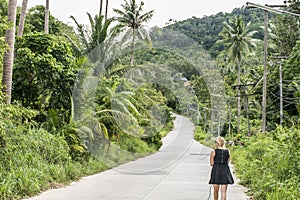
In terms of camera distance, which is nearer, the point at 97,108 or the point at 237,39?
the point at 97,108

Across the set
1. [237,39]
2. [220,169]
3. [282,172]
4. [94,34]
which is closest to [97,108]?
[94,34]

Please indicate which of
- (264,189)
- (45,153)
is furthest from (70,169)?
(264,189)

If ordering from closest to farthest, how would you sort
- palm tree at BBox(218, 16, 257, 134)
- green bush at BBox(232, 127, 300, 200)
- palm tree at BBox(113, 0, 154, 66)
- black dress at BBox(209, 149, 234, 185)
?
green bush at BBox(232, 127, 300, 200)
black dress at BBox(209, 149, 234, 185)
palm tree at BBox(113, 0, 154, 66)
palm tree at BBox(218, 16, 257, 134)

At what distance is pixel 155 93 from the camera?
3044cm

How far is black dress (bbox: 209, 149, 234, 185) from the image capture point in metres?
9.20

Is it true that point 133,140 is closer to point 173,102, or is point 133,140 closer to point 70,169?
point 173,102

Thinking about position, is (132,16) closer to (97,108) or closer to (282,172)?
(97,108)

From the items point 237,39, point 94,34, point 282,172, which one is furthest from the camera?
point 237,39

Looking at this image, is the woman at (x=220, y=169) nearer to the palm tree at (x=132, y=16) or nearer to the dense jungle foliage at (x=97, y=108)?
the dense jungle foliage at (x=97, y=108)

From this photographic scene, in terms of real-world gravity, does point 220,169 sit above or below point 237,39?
below

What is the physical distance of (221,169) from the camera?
30.3 feet

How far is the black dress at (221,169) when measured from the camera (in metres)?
9.20

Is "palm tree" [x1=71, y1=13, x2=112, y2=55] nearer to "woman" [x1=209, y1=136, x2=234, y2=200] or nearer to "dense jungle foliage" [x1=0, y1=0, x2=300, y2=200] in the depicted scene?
"dense jungle foliage" [x1=0, y1=0, x2=300, y2=200]

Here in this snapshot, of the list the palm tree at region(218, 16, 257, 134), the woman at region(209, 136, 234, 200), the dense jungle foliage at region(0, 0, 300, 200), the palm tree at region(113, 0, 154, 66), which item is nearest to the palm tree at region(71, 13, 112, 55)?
the dense jungle foliage at region(0, 0, 300, 200)
